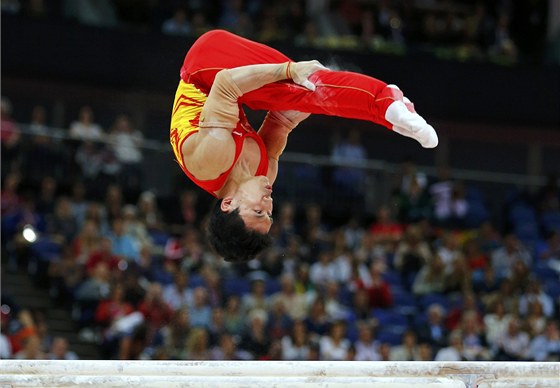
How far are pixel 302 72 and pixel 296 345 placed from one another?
18.2 ft

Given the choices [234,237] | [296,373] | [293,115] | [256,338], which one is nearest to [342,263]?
[256,338]

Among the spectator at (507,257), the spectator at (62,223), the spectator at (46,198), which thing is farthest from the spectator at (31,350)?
the spectator at (507,257)

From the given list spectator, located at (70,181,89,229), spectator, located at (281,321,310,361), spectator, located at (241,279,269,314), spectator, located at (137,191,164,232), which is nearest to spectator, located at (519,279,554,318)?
spectator, located at (281,321,310,361)

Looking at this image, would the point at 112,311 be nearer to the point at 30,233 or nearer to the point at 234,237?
the point at 30,233

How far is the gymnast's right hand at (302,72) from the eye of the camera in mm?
5230

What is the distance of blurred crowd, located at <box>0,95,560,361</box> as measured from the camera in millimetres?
10422

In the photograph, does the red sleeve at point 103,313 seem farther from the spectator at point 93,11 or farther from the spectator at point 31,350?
the spectator at point 93,11

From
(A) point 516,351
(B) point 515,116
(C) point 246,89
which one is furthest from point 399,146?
(C) point 246,89

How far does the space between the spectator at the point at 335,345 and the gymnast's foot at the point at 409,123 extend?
17.9ft

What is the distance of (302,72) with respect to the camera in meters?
5.25

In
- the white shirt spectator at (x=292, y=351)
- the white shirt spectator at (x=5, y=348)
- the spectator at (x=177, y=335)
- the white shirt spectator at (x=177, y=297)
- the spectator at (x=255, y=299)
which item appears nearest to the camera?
the white shirt spectator at (x=5, y=348)

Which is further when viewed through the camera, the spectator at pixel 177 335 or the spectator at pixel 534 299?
the spectator at pixel 534 299

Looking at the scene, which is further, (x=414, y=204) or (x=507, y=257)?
(x=414, y=204)

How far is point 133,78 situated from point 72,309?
4.02 m
